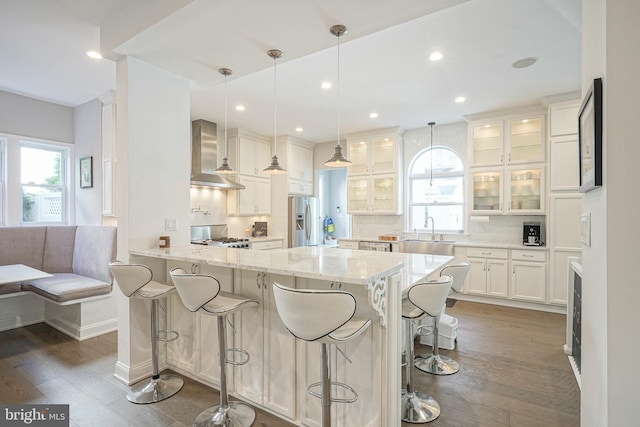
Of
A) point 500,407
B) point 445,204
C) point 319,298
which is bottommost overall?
point 500,407

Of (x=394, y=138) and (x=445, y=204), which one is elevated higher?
(x=394, y=138)

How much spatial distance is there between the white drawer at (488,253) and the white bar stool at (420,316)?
304cm

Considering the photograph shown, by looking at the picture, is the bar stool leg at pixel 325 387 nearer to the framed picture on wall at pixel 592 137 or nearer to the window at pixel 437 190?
the framed picture on wall at pixel 592 137

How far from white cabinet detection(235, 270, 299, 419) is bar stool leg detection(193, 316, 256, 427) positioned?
0.50 ft

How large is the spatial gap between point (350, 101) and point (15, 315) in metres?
4.81

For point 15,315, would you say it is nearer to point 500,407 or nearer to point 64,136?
point 64,136

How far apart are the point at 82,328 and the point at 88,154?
2430 mm

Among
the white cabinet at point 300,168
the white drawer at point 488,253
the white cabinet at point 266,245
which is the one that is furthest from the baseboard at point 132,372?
the white drawer at point 488,253

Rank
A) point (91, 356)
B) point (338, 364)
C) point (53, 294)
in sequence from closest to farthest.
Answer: point (338, 364)
point (91, 356)
point (53, 294)

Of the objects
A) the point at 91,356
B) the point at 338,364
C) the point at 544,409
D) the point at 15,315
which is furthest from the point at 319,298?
the point at 15,315

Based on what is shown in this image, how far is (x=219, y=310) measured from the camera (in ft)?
6.46

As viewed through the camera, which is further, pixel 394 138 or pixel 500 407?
pixel 394 138

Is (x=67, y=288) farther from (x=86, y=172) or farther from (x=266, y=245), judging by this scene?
(x=266, y=245)

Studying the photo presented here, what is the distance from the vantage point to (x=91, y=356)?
9.84 ft
